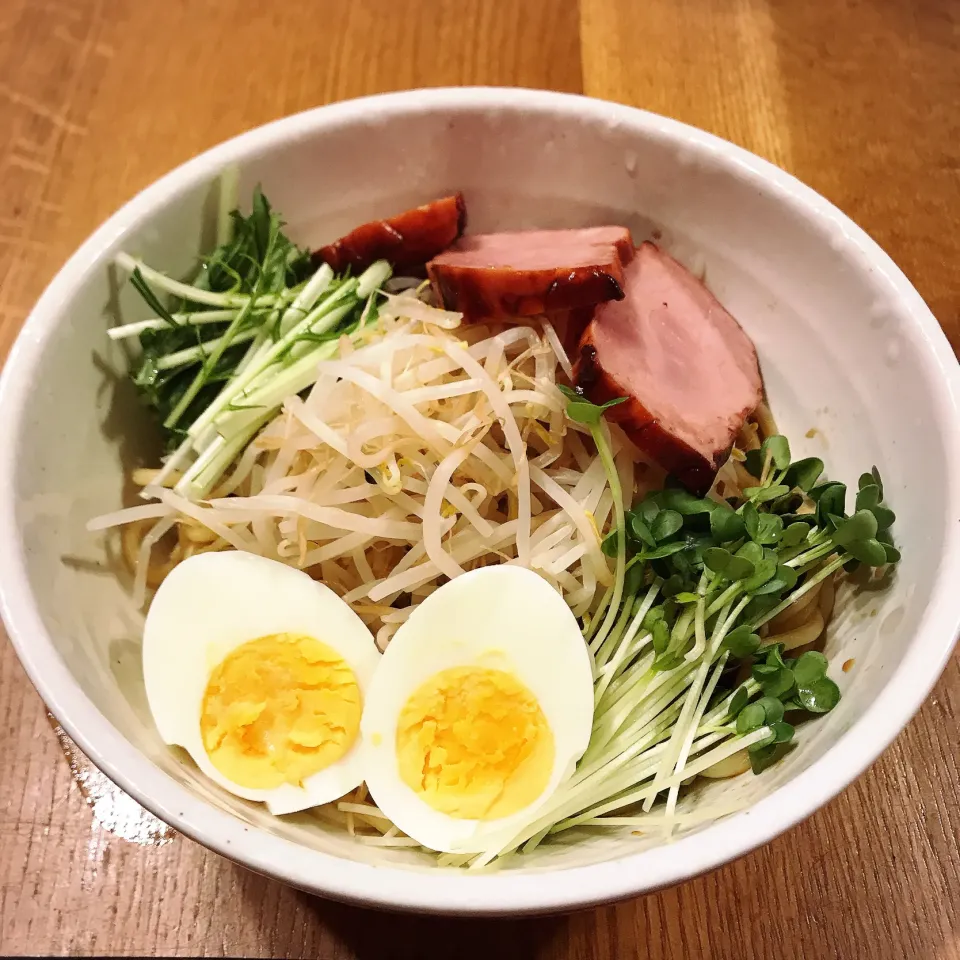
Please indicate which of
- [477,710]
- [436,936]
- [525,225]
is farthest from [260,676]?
[525,225]

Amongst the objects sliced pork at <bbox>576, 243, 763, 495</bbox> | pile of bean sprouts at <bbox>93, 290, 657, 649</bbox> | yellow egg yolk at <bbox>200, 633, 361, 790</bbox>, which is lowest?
yellow egg yolk at <bbox>200, 633, 361, 790</bbox>

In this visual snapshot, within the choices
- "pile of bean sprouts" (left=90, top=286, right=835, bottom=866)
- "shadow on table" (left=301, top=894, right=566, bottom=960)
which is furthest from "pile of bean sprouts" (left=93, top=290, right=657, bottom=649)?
"shadow on table" (left=301, top=894, right=566, bottom=960)

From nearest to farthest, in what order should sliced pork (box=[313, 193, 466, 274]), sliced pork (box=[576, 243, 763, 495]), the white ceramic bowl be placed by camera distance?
the white ceramic bowl → sliced pork (box=[576, 243, 763, 495]) → sliced pork (box=[313, 193, 466, 274])

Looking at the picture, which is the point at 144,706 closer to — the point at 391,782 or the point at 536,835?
the point at 391,782

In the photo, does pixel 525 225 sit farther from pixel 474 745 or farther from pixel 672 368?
pixel 474 745

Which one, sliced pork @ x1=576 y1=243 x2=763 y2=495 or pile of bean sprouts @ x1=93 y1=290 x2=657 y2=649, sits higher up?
sliced pork @ x1=576 y1=243 x2=763 y2=495

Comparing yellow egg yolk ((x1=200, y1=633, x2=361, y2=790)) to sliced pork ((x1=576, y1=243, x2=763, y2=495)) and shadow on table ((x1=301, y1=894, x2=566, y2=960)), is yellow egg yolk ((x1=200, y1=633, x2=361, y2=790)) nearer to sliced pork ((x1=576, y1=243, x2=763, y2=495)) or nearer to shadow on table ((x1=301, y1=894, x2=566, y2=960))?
shadow on table ((x1=301, y1=894, x2=566, y2=960))
